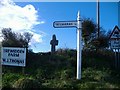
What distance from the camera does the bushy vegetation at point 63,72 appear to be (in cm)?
1427

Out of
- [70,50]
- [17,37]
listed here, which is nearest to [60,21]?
[70,50]

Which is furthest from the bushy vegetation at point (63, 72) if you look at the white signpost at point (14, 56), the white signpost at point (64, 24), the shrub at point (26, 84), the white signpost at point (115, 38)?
the white signpost at point (64, 24)

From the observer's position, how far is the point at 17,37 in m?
21.5

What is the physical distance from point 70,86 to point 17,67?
16.2 ft

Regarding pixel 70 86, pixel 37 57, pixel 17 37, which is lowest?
pixel 70 86

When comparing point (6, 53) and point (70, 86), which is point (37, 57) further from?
point (70, 86)

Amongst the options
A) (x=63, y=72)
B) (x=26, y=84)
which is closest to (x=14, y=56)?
(x=63, y=72)

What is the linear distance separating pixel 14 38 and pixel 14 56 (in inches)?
135

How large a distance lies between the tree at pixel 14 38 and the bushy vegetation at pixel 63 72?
1667 millimetres

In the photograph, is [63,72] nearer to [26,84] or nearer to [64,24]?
[64,24]

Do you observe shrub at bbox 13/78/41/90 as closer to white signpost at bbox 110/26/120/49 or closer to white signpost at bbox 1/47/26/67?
white signpost at bbox 1/47/26/67

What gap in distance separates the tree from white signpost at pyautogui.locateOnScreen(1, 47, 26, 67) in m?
2.14

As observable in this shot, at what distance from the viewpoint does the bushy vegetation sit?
14273 mm

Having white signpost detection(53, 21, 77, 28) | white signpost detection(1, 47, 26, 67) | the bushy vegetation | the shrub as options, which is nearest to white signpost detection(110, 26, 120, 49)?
the bushy vegetation
